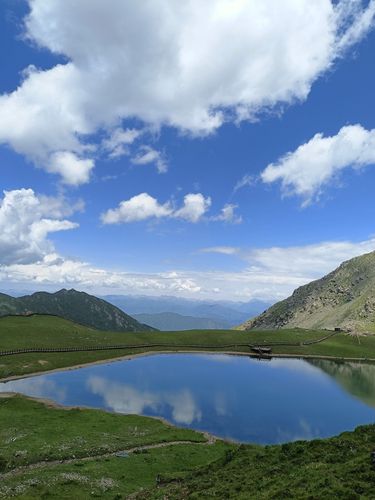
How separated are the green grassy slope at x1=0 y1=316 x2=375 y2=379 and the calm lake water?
8845 millimetres

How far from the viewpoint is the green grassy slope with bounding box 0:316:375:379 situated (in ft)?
378

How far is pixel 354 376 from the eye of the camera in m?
123

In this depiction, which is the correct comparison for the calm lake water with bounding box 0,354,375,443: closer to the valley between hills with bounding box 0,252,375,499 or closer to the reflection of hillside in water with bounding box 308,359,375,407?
the reflection of hillside in water with bounding box 308,359,375,407

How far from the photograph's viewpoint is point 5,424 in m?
61.5

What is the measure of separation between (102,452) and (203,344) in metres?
111

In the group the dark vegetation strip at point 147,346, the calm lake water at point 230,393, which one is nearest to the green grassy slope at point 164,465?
the calm lake water at point 230,393

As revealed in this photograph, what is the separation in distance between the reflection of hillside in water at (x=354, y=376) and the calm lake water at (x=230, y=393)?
0.86 ft

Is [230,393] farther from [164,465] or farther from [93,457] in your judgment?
[93,457]

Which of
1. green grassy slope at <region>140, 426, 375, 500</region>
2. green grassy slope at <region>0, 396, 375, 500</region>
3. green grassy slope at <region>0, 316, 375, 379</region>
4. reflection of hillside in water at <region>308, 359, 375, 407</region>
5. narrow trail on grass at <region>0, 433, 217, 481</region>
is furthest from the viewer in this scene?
green grassy slope at <region>0, 316, 375, 379</region>

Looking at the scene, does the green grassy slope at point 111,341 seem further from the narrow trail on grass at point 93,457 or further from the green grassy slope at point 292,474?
the green grassy slope at point 292,474

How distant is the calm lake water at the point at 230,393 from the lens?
7394 cm

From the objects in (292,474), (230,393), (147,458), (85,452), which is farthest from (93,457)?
(230,393)

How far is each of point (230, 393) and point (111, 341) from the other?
2549 inches

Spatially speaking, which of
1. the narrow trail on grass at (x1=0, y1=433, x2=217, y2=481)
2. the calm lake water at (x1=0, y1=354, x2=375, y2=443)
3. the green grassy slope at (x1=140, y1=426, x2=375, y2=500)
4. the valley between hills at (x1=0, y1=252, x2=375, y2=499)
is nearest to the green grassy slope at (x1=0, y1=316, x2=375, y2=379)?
the valley between hills at (x1=0, y1=252, x2=375, y2=499)
